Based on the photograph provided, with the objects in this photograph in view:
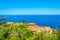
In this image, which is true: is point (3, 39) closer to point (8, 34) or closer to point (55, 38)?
point (8, 34)

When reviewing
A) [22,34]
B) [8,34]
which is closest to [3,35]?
[8,34]

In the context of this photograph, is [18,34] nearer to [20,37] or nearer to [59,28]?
[20,37]

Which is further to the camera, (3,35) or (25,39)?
(3,35)

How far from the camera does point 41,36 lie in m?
19.2

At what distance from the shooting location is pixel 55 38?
66.1ft

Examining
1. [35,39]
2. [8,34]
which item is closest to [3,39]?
[8,34]

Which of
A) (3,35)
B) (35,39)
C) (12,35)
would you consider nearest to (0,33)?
(3,35)

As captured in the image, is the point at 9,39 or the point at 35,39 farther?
the point at 9,39

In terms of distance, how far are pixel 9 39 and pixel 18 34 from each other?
3.68 ft

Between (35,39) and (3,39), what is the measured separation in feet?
11.7

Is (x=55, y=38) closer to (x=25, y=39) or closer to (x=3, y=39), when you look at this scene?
(x=25, y=39)

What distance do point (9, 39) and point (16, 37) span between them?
0.59 m

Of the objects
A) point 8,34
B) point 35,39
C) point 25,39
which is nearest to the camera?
point 35,39

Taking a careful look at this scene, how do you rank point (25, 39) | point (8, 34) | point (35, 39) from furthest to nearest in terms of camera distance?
point (8, 34)
point (25, 39)
point (35, 39)
